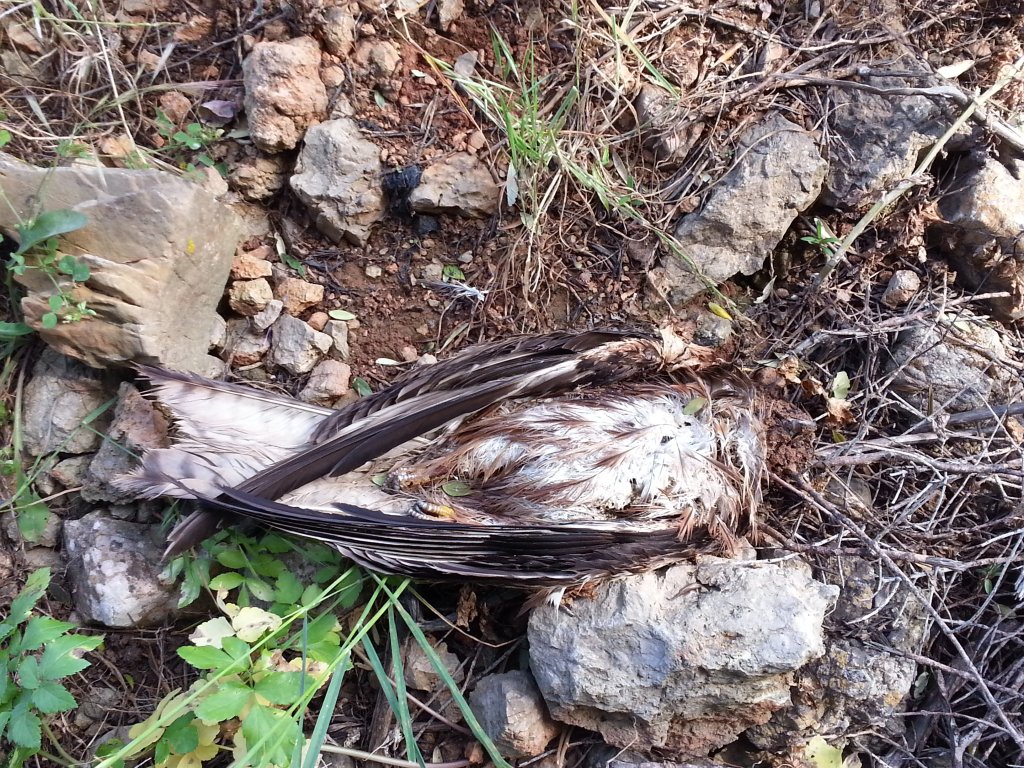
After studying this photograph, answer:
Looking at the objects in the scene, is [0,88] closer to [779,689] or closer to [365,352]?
[365,352]

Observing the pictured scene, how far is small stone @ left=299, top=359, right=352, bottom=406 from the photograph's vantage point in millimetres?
2209

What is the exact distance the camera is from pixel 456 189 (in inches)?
91.9

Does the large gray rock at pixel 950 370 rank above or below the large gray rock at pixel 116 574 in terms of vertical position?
above

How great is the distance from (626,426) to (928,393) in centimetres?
107

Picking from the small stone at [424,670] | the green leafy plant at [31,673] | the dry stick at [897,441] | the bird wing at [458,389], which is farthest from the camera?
the dry stick at [897,441]

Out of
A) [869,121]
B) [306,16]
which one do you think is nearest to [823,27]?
[869,121]

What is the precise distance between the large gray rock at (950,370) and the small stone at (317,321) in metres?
1.99

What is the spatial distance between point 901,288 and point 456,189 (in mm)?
1639

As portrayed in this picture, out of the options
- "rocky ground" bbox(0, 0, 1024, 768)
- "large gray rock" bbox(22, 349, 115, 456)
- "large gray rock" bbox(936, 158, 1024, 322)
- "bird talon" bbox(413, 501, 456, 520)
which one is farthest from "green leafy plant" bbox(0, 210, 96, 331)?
"large gray rock" bbox(936, 158, 1024, 322)

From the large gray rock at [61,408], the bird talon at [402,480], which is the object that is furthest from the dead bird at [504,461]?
the large gray rock at [61,408]

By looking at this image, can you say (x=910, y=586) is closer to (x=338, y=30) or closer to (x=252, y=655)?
(x=252, y=655)

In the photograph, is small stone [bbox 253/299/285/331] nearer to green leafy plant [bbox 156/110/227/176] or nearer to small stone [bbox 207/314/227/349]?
small stone [bbox 207/314/227/349]

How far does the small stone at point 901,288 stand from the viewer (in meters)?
2.33

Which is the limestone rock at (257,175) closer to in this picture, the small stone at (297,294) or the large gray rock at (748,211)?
the small stone at (297,294)
